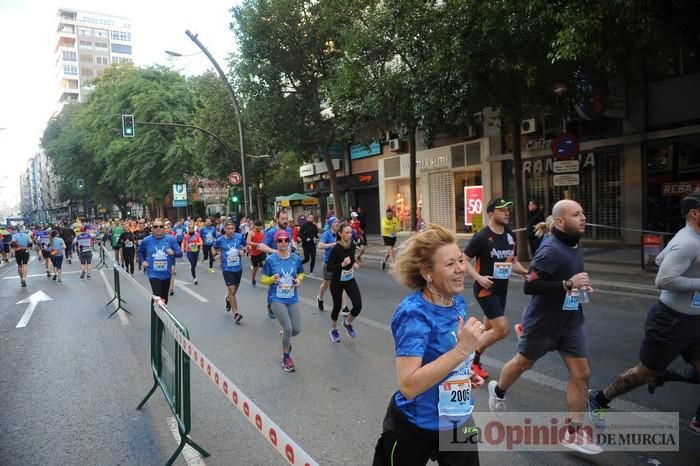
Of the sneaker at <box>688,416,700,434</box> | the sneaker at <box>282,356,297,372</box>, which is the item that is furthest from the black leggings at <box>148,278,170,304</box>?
the sneaker at <box>688,416,700,434</box>

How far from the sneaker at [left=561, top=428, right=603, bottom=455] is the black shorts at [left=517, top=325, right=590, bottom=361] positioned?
567 mm

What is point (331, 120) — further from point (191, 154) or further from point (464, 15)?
point (191, 154)

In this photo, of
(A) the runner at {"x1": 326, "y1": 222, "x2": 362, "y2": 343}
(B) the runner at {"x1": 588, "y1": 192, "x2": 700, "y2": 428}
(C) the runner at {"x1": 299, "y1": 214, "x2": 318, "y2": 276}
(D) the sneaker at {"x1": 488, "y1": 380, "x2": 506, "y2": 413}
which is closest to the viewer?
(B) the runner at {"x1": 588, "y1": 192, "x2": 700, "y2": 428}

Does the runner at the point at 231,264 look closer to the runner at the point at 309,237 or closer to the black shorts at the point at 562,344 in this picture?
the runner at the point at 309,237

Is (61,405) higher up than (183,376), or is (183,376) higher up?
(183,376)

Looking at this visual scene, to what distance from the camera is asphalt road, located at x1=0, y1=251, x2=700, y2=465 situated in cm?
407

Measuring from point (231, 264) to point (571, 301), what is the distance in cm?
702

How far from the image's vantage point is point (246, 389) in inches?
214

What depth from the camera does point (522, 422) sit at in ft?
14.2

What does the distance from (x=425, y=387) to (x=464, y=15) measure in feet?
40.0

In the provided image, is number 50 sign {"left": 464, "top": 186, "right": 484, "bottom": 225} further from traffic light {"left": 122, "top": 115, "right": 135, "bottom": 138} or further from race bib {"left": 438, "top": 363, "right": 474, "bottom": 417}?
race bib {"left": 438, "top": 363, "right": 474, "bottom": 417}

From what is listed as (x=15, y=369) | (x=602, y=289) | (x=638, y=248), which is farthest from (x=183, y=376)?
(x=638, y=248)

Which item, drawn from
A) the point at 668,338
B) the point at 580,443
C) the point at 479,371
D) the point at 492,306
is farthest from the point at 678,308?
the point at 479,371

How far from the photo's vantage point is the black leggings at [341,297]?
737cm
